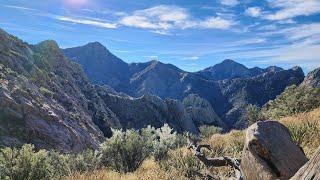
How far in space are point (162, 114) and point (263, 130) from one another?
169186mm

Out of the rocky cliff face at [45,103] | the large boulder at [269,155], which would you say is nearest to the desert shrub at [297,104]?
the large boulder at [269,155]

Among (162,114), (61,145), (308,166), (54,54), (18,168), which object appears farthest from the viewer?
(162,114)

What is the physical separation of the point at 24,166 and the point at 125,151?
4868 mm

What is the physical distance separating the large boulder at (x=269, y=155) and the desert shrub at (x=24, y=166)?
754 centimetres

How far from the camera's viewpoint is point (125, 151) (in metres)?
16.5

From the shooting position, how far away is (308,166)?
12.2 feet

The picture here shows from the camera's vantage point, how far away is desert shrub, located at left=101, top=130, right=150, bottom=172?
16.3m

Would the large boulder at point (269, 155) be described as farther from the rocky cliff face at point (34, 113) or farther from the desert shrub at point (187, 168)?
the rocky cliff face at point (34, 113)

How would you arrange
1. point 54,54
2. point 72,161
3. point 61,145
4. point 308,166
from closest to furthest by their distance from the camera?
point 308,166 → point 72,161 → point 61,145 → point 54,54

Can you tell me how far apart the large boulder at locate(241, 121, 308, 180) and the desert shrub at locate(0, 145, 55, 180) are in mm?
7541

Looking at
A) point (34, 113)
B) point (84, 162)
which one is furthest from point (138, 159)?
point (34, 113)

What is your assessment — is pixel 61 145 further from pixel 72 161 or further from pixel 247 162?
pixel 247 162

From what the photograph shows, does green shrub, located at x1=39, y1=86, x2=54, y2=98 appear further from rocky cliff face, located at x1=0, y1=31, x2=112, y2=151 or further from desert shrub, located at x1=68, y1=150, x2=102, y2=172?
desert shrub, located at x1=68, y1=150, x2=102, y2=172

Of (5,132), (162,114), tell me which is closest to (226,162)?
(5,132)
